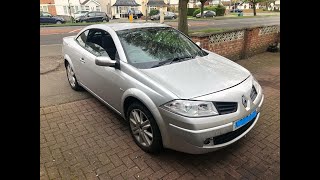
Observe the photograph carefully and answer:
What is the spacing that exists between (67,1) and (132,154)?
48.5 meters

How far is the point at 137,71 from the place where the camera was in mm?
3119

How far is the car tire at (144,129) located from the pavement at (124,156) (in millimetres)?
143

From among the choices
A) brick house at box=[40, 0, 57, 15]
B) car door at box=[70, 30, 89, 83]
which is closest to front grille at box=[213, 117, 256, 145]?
car door at box=[70, 30, 89, 83]

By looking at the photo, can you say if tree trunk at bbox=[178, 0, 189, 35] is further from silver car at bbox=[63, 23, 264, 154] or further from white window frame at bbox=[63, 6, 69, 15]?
white window frame at bbox=[63, 6, 69, 15]

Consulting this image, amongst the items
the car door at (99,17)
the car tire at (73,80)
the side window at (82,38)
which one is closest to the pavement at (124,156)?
the car tire at (73,80)

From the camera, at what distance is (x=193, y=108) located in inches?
102

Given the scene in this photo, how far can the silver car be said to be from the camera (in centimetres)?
262

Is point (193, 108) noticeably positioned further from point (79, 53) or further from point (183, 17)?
point (183, 17)

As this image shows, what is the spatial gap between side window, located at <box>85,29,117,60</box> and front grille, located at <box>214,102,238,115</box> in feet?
5.59

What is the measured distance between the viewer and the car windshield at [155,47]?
3.39 meters

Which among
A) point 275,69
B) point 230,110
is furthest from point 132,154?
point 275,69

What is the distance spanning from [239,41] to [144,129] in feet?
19.1
